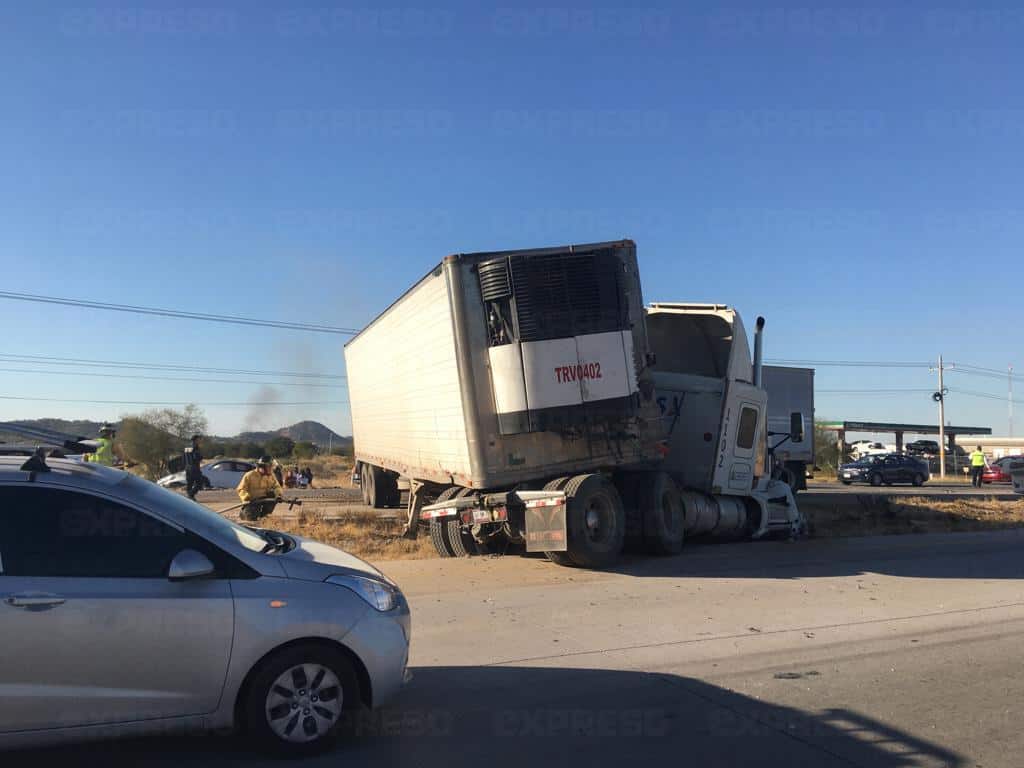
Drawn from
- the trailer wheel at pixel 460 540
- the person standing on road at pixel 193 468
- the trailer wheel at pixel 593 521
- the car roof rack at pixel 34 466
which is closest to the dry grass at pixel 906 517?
the trailer wheel at pixel 593 521

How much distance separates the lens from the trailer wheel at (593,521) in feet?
36.0

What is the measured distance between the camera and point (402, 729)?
5301 millimetres

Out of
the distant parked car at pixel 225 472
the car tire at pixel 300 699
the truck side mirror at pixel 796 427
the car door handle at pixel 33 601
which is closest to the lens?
the car door handle at pixel 33 601

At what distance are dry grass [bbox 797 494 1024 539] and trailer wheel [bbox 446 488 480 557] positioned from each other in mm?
7251

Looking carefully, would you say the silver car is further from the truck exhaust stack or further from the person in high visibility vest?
the person in high visibility vest

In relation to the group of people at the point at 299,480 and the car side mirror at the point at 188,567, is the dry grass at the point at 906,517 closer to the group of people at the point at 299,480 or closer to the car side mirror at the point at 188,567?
the car side mirror at the point at 188,567

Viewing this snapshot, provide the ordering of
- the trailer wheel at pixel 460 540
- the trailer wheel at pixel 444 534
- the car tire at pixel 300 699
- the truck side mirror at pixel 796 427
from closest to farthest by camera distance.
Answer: the car tire at pixel 300 699
the trailer wheel at pixel 460 540
the trailer wheel at pixel 444 534
the truck side mirror at pixel 796 427

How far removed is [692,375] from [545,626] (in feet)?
22.8

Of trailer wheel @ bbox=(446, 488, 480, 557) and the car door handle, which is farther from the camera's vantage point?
trailer wheel @ bbox=(446, 488, 480, 557)

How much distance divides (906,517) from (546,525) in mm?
11497

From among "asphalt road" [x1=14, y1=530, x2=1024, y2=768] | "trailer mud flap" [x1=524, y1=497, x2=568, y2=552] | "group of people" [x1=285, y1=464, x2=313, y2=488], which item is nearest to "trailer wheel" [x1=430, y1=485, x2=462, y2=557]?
"asphalt road" [x1=14, y1=530, x2=1024, y2=768]

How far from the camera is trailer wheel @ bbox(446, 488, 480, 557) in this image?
485 inches

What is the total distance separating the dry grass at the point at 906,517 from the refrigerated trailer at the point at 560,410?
4485 mm

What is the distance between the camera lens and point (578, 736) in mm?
5180
